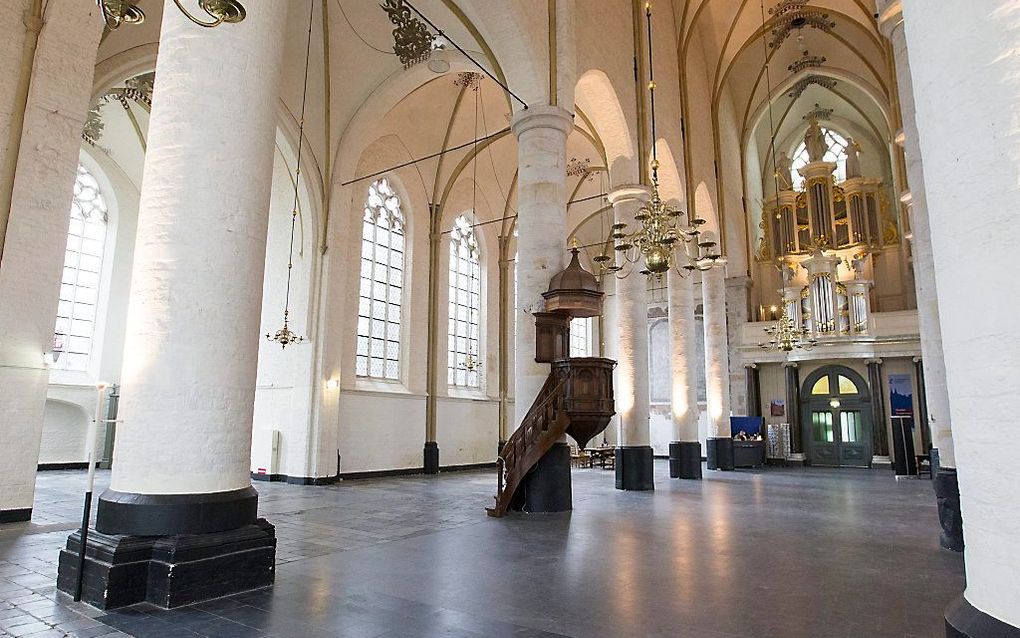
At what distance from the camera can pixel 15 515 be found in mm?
6949

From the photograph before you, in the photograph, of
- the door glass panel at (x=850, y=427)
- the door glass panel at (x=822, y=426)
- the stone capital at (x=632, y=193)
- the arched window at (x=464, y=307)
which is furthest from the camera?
the door glass panel at (x=822, y=426)

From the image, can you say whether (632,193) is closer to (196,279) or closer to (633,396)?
(633,396)

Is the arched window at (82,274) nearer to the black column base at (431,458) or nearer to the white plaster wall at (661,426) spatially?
the black column base at (431,458)

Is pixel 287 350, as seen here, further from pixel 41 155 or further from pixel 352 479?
pixel 41 155

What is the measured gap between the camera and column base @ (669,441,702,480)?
1443 cm

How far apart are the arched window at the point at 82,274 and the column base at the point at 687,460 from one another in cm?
1479

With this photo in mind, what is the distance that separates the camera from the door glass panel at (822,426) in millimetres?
20344

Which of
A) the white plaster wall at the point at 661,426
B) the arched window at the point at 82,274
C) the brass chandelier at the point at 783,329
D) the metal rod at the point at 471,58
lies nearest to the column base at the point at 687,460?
the brass chandelier at the point at 783,329

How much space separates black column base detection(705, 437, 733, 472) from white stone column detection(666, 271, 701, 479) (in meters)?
2.56

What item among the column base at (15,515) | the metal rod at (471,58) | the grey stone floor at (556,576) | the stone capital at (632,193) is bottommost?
the grey stone floor at (556,576)

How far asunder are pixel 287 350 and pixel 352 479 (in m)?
3.22

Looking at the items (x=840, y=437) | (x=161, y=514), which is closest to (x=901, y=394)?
(x=840, y=437)

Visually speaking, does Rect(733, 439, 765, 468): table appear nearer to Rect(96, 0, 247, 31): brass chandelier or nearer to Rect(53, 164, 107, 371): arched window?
Rect(96, 0, 247, 31): brass chandelier

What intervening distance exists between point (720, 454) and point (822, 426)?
5.53 meters
